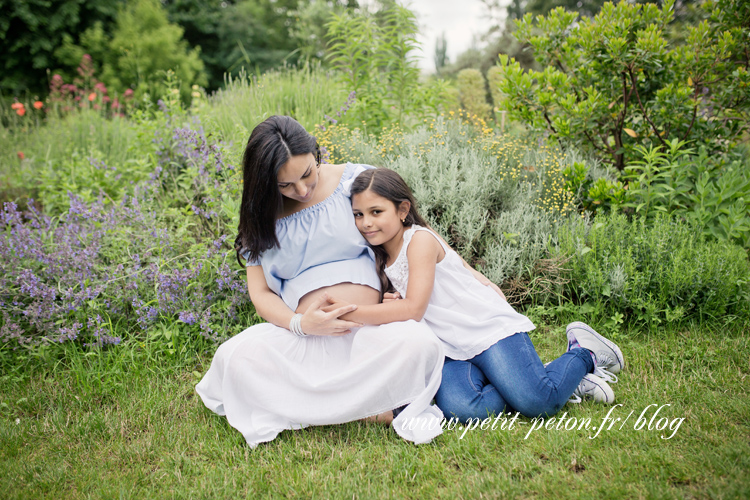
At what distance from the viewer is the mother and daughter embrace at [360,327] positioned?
2.30 meters

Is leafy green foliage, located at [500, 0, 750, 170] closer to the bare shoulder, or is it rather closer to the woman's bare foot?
the bare shoulder

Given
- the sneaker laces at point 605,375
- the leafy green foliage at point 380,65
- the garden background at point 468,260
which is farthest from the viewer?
the leafy green foliage at point 380,65

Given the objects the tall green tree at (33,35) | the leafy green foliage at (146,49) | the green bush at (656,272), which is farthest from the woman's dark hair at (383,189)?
the tall green tree at (33,35)

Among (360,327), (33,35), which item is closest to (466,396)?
(360,327)

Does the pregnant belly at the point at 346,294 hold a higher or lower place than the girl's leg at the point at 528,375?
higher

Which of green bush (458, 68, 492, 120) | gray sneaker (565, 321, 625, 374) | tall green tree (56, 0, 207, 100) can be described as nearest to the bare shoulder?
gray sneaker (565, 321, 625, 374)

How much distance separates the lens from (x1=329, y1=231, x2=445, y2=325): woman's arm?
7.73 ft

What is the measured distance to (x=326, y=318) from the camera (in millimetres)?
2271

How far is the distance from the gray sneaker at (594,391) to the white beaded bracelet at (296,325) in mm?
1459

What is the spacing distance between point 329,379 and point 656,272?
2298 mm

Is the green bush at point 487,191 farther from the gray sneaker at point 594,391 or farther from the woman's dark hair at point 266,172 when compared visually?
the woman's dark hair at point 266,172

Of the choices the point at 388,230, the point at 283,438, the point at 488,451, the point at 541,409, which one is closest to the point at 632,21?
the point at 388,230

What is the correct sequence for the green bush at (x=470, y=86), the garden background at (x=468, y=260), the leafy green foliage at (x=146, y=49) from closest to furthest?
the garden background at (x=468, y=260) < the green bush at (x=470, y=86) < the leafy green foliage at (x=146, y=49)

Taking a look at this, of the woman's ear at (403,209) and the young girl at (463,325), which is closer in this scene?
the young girl at (463,325)
